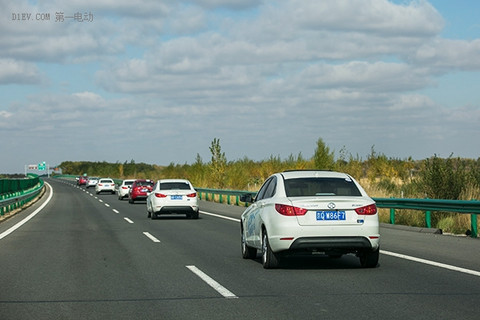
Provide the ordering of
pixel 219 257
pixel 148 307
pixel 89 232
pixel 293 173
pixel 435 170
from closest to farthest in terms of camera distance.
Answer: pixel 148 307, pixel 293 173, pixel 219 257, pixel 89 232, pixel 435 170

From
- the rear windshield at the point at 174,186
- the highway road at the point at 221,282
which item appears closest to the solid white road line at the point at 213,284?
the highway road at the point at 221,282

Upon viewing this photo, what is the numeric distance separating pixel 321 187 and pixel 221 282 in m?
2.47

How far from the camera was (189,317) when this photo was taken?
6.92 m

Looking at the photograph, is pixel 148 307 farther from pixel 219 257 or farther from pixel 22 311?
pixel 219 257

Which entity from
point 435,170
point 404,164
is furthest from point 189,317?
point 404,164

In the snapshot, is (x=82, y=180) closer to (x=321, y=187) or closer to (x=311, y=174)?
(x=311, y=174)

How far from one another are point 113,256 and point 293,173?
400 cm

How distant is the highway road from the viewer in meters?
7.27

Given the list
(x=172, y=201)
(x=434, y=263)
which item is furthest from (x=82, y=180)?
(x=434, y=263)

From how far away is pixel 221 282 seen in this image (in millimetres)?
9320

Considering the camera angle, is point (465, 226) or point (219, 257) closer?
point (219, 257)

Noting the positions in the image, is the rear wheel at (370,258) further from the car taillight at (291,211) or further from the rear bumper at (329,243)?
the car taillight at (291,211)

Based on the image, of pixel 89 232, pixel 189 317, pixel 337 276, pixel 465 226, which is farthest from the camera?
pixel 89 232

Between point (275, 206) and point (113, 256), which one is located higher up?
point (275, 206)
